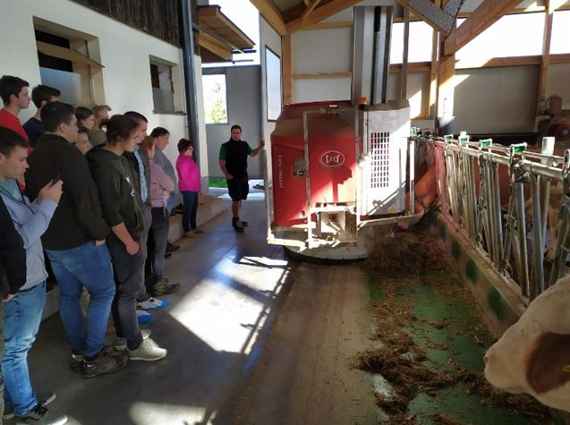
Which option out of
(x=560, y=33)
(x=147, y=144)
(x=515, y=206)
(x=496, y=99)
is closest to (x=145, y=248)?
(x=147, y=144)

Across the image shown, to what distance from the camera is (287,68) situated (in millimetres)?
12586

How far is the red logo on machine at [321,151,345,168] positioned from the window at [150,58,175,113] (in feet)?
12.9

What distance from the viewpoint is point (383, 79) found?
16.9ft

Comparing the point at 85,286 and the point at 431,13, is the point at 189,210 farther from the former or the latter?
the point at 431,13

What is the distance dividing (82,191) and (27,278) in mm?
539

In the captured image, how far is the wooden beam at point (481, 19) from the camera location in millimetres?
7023

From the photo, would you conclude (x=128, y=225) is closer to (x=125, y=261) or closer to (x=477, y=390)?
(x=125, y=261)

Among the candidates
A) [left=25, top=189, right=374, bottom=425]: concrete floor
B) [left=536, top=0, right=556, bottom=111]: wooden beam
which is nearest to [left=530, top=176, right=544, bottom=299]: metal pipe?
[left=25, top=189, right=374, bottom=425]: concrete floor

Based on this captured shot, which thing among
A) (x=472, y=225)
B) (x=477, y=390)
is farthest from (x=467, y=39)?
(x=477, y=390)

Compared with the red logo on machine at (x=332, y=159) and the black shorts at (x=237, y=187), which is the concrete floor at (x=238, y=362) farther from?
the black shorts at (x=237, y=187)

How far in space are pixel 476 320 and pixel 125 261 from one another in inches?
102

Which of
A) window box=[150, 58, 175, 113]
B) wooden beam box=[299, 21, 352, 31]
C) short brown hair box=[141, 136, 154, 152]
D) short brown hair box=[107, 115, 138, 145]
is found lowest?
short brown hair box=[141, 136, 154, 152]

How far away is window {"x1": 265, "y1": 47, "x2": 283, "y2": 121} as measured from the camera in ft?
34.3

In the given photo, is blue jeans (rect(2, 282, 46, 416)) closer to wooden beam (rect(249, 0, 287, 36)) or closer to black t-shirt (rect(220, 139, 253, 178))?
black t-shirt (rect(220, 139, 253, 178))
